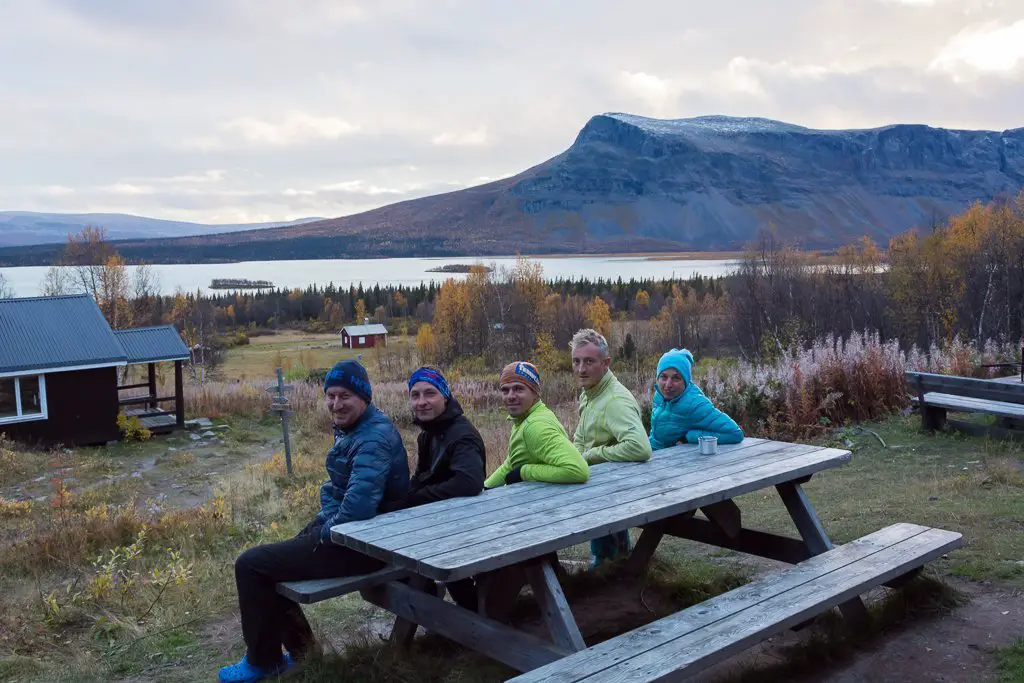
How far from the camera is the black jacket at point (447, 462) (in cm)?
391

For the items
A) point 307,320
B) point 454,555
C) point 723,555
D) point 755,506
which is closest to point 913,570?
point 723,555

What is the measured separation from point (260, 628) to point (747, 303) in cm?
4906

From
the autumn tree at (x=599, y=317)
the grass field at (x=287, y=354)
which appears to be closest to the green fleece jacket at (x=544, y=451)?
the grass field at (x=287, y=354)

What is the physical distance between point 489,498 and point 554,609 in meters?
0.67

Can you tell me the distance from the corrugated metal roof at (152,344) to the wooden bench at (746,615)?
2083 centimetres

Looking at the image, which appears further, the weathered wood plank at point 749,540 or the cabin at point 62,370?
the cabin at point 62,370

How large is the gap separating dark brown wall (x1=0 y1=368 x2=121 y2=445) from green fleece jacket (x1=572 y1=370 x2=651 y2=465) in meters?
→ 19.2

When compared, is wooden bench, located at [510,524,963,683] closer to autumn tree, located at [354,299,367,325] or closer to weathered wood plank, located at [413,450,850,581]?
weathered wood plank, located at [413,450,850,581]

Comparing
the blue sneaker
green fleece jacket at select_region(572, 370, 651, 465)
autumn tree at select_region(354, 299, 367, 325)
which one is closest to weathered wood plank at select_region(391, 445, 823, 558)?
green fleece jacket at select_region(572, 370, 651, 465)

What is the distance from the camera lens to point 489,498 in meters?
3.85

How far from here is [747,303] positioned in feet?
165

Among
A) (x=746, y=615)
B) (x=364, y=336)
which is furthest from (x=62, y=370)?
Answer: (x=364, y=336)

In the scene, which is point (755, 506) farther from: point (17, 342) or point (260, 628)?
point (17, 342)

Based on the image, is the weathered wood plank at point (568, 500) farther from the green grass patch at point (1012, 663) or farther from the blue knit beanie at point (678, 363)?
the green grass patch at point (1012, 663)
